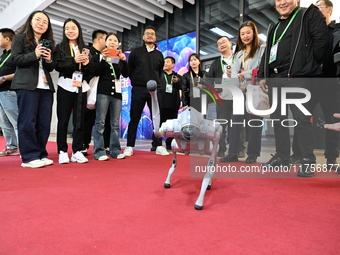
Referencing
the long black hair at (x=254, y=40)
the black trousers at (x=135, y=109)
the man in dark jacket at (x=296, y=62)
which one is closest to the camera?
the man in dark jacket at (x=296, y=62)

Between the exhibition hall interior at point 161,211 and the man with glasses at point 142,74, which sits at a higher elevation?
the man with glasses at point 142,74

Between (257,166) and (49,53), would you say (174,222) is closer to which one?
(257,166)

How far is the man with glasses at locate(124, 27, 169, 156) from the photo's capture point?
9.30ft

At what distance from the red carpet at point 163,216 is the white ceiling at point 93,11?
5460mm

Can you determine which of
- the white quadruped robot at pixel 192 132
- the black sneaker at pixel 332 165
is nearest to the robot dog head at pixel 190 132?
the white quadruped robot at pixel 192 132

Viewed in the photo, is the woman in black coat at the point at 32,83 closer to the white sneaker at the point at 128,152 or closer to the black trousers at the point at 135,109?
the white sneaker at the point at 128,152

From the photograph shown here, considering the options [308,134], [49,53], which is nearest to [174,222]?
[308,134]

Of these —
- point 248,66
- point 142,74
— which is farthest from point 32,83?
point 248,66

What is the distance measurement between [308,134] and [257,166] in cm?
53

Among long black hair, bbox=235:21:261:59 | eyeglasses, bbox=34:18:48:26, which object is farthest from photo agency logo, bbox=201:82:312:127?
eyeglasses, bbox=34:18:48:26

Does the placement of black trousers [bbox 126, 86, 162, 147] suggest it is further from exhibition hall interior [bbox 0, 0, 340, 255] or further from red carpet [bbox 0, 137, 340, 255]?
red carpet [bbox 0, 137, 340, 255]

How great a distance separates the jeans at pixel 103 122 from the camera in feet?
7.84

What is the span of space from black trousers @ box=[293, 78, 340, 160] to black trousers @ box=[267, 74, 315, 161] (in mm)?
91

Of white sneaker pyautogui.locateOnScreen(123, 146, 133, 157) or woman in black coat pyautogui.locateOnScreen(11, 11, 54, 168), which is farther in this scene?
white sneaker pyautogui.locateOnScreen(123, 146, 133, 157)
